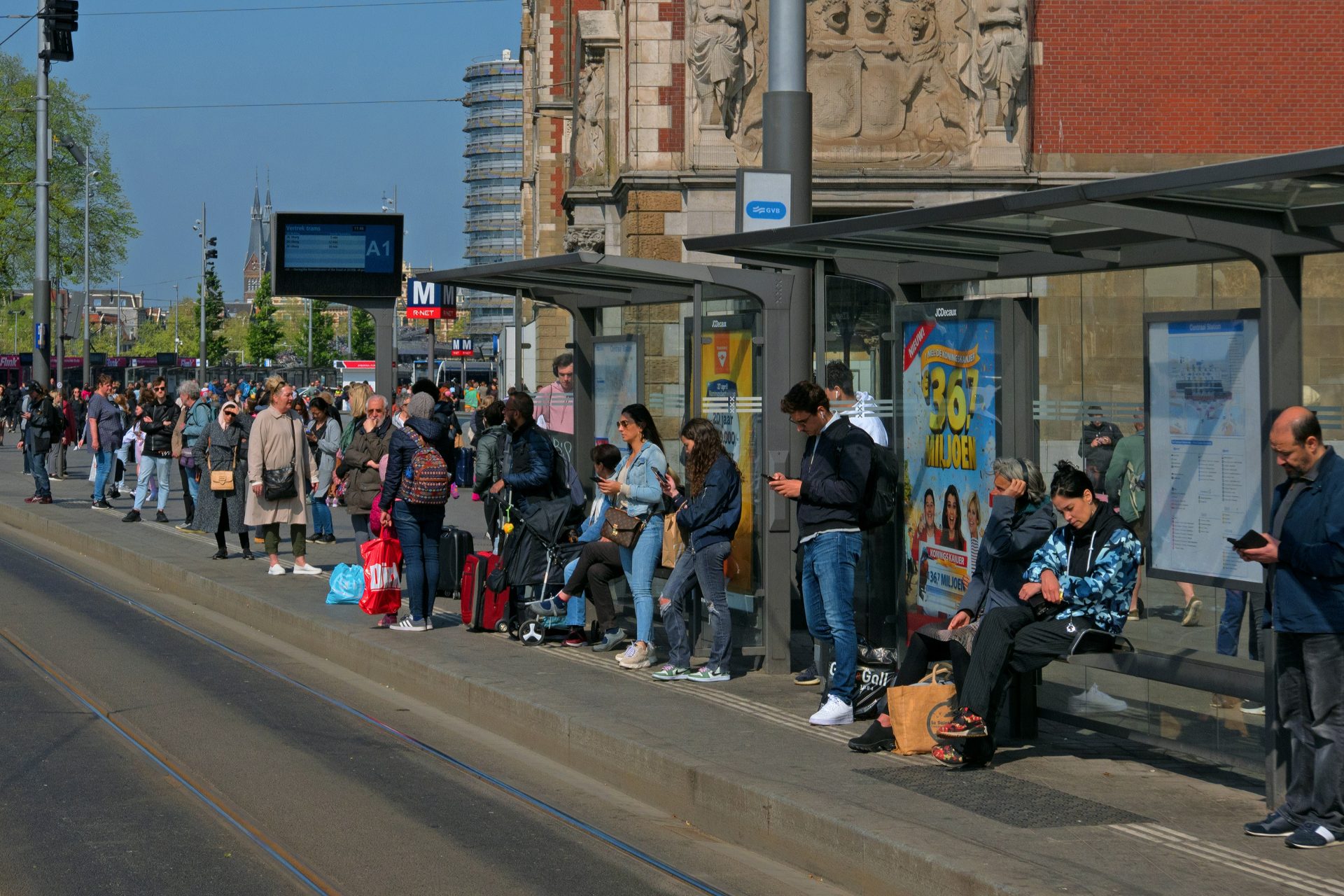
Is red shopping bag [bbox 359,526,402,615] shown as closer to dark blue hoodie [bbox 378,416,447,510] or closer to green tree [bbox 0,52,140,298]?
dark blue hoodie [bbox 378,416,447,510]

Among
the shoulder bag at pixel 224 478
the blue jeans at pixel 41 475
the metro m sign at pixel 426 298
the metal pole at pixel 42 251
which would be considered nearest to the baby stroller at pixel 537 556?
the shoulder bag at pixel 224 478

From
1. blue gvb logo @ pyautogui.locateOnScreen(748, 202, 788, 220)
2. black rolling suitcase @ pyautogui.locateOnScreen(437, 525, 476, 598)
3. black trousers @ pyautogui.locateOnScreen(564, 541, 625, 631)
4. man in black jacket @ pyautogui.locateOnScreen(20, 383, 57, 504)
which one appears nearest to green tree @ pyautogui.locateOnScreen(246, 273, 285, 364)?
man in black jacket @ pyautogui.locateOnScreen(20, 383, 57, 504)

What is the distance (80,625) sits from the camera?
13.0 meters

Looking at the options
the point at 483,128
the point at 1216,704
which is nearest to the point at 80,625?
the point at 1216,704

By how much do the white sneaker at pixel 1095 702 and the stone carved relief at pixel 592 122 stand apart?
58.6 ft

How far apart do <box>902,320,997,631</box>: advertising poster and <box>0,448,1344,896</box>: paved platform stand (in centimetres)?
96

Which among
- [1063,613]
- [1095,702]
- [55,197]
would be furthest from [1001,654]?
[55,197]

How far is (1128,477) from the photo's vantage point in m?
7.52

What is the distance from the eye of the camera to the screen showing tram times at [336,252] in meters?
14.3

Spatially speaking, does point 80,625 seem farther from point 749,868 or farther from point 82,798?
point 749,868

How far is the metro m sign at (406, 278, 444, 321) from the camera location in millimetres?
27375

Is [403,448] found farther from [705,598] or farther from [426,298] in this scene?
[426,298]

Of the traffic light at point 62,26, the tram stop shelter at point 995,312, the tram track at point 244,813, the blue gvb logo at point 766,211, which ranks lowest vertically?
the tram track at point 244,813

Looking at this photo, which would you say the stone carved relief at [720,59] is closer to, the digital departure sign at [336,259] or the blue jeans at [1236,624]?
the digital departure sign at [336,259]
